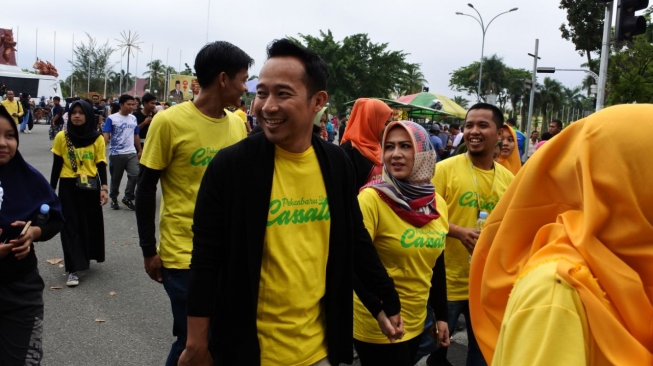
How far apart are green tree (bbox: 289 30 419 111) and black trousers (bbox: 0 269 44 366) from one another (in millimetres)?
43039

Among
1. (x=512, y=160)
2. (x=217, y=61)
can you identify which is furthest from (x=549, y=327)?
(x=512, y=160)

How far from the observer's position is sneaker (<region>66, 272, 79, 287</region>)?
17.7ft

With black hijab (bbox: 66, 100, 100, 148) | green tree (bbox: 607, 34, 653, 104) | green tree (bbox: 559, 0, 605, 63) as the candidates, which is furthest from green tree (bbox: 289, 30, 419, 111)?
black hijab (bbox: 66, 100, 100, 148)

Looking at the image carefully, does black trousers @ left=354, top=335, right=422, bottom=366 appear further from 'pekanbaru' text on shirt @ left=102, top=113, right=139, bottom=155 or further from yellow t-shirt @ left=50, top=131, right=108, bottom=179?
'pekanbaru' text on shirt @ left=102, top=113, right=139, bottom=155

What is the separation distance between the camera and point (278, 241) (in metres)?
2.07

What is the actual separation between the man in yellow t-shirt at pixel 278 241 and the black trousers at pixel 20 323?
4.01 feet

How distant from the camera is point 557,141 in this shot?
1351 millimetres

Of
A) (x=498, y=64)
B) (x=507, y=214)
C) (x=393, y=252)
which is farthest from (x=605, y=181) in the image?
(x=498, y=64)

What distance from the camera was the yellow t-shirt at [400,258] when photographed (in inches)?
111

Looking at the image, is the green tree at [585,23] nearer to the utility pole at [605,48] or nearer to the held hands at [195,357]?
the utility pole at [605,48]

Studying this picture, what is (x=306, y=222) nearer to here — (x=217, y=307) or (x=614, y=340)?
(x=217, y=307)

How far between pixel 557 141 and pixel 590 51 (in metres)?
32.4

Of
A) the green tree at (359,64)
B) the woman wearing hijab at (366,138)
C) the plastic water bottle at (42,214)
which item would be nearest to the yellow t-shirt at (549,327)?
the plastic water bottle at (42,214)

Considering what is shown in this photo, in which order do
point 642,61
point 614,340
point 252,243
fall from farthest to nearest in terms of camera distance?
point 642,61 → point 252,243 → point 614,340
